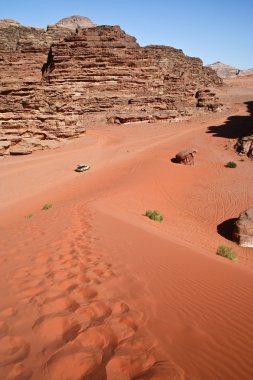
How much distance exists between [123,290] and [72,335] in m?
1.14

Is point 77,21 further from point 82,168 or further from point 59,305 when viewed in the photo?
point 59,305

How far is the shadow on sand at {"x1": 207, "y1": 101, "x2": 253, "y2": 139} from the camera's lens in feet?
79.2

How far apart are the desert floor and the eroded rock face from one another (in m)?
0.32

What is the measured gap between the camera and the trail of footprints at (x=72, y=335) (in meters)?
2.35

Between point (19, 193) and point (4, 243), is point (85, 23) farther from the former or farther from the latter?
point (4, 243)

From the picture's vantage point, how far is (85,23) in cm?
11700

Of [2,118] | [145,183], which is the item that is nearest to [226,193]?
[145,183]

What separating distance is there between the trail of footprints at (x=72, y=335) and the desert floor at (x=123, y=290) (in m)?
0.01

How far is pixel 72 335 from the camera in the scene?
2.82 meters

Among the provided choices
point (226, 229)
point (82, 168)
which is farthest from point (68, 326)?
point (82, 168)

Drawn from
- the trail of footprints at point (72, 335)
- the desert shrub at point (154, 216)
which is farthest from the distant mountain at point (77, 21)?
the trail of footprints at point (72, 335)

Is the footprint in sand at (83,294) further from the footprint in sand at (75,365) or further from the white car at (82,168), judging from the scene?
the white car at (82,168)

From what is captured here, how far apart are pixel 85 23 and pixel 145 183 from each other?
124918mm

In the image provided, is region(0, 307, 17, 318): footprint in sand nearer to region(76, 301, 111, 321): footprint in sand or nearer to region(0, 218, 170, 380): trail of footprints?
region(0, 218, 170, 380): trail of footprints
